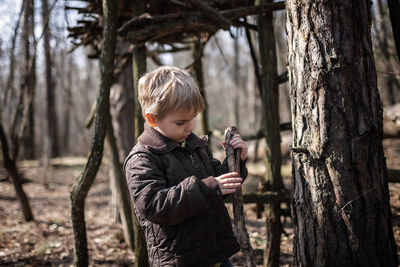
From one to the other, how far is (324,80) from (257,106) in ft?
36.1

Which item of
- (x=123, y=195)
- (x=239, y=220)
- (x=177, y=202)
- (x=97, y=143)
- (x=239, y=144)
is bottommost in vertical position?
(x=123, y=195)

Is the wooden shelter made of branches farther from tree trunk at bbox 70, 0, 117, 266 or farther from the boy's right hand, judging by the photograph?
the boy's right hand

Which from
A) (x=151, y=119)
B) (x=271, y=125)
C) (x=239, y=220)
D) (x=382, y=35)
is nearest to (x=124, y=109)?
(x=271, y=125)

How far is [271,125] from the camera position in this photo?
3162 mm

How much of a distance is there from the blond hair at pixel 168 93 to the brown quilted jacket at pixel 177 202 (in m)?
0.17

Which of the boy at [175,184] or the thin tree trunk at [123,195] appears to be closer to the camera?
the boy at [175,184]

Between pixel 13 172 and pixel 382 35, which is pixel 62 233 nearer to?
pixel 13 172

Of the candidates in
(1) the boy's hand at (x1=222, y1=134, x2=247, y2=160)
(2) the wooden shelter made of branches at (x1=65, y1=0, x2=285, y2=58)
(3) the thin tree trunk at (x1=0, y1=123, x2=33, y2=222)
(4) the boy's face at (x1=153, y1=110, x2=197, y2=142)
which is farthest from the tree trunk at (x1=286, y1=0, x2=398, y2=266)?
(3) the thin tree trunk at (x1=0, y1=123, x2=33, y2=222)

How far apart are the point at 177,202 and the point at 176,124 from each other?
0.45 metres

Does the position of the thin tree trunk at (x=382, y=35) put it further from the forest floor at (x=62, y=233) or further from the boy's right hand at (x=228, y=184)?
the boy's right hand at (x=228, y=184)

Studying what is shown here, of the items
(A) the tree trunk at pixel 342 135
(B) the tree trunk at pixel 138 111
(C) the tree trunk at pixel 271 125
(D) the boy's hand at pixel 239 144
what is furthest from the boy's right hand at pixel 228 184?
(C) the tree trunk at pixel 271 125

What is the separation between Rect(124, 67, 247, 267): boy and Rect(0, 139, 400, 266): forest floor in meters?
1.78

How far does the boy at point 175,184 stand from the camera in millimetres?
1536

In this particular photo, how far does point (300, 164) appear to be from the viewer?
1.96m
